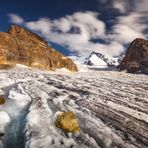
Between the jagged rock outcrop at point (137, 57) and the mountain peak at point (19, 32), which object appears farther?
the jagged rock outcrop at point (137, 57)

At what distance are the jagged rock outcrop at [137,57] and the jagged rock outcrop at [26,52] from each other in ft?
165

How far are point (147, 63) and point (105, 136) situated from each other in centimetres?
12912

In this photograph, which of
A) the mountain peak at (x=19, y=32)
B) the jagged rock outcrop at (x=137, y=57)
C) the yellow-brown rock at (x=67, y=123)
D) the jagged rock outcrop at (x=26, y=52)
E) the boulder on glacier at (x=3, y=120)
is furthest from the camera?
the jagged rock outcrop at (x=137, y=57)

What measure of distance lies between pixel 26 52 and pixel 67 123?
7219cm

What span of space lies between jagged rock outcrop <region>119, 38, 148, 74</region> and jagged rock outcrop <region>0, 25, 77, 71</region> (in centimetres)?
5022

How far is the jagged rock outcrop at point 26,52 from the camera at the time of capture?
78188 millimetres

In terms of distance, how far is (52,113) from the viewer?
16.3 metres

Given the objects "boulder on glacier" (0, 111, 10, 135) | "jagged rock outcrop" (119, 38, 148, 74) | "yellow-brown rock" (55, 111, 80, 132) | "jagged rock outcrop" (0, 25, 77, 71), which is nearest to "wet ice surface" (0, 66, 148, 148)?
"boulder on glacier" (0, 111, 10, 135)

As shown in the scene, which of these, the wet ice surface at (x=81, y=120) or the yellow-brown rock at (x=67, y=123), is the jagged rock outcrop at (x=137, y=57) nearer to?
the wet ice surface at (x=81, y=120)

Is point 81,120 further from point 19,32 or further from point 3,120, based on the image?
point 19,32

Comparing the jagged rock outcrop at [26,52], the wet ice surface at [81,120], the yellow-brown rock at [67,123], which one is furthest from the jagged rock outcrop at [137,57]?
the yellow-brown rock at [67,123]

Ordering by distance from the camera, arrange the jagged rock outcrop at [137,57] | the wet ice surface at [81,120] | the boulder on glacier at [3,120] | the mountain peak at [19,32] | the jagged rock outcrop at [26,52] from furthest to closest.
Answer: the jagged rock outcrop at [137,57]
the mountain peak at [19,32]
the jagged rock outcrop at [26,52]
the boulder on glacier at [3,120]
the wet ice surface at [81,120]

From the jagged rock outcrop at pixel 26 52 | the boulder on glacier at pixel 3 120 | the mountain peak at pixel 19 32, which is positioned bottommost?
the boulder on glacier at pixel 3 120

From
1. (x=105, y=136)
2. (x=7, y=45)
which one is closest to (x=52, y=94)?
(x=105, y=136)
